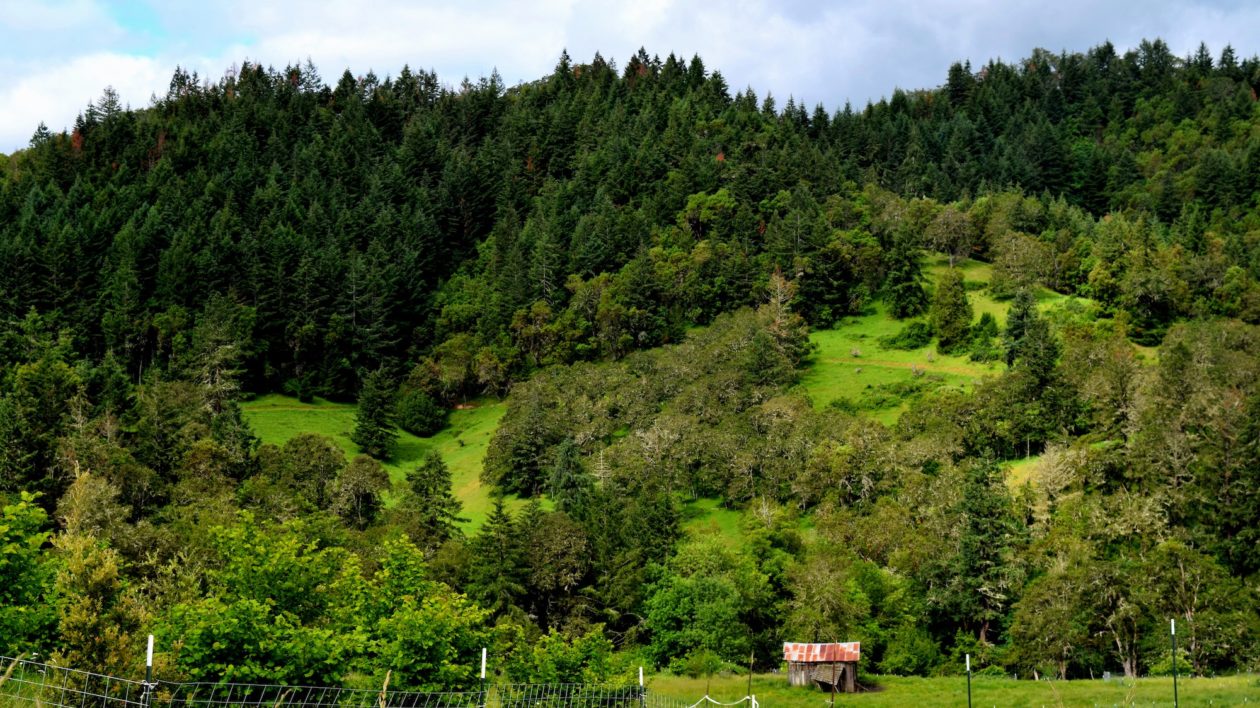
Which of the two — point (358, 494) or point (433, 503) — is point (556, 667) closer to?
point (433, 503)

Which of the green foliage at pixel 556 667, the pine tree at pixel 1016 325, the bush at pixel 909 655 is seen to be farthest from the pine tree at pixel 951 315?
the green foliage at pixel 556 667

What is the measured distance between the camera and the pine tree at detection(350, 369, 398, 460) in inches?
5089

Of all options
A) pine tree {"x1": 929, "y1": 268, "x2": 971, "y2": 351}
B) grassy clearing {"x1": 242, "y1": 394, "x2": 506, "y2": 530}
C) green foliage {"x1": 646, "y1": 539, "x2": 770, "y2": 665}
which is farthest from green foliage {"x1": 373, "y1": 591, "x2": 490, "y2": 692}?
pine tree {"x1": 929, "y1": 268, "x2": 971, "y2": 351}

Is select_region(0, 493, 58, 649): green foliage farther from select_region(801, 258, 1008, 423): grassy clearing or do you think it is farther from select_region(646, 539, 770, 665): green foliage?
select_region(801, 258, 1008, 423): grassy clearing

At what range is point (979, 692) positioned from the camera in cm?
5428

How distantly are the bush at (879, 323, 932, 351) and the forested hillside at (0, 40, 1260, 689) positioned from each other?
558mm

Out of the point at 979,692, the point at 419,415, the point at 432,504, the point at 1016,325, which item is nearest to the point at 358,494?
the point at 432,504

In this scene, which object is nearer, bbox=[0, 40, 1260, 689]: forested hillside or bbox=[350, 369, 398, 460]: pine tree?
bbox=[0, 40, 1260, 689]: forested hillside

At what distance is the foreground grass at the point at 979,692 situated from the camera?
147 feet

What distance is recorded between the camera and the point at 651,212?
17850 cm

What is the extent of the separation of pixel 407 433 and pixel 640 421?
1442 inches

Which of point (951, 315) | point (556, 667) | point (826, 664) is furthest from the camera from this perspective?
point (951, 315)

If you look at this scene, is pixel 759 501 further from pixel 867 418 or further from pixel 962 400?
pixel 962 400

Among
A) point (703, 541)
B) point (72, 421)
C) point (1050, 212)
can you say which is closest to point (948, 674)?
point (703, 541)
